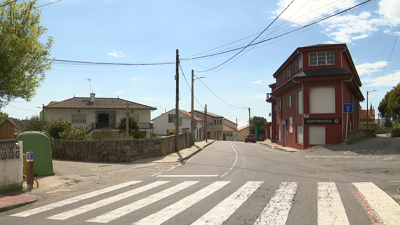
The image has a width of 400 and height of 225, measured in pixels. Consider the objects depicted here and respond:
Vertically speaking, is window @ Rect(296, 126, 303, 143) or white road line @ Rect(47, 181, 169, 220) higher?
window @ Rect(296, 126, 303, 143)

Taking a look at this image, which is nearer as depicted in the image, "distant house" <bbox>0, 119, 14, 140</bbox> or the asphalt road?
the asphalt road

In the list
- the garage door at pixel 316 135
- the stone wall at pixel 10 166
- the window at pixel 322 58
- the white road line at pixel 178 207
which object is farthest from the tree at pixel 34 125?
the white road line at pixel 178 207

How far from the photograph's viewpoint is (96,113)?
43156mm

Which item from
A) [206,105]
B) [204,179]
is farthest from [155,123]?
[204,179]

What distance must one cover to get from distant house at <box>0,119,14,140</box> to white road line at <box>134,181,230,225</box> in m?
6.37

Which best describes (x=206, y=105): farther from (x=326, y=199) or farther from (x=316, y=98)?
(x=326, y=199)

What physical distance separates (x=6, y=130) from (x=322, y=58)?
22724 mm

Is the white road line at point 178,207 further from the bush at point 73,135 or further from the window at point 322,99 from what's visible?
the window at point 322,99

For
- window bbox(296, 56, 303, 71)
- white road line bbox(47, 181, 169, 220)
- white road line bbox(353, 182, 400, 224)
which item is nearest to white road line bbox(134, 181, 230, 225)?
white road line bbox(47, 181, 169, 220)

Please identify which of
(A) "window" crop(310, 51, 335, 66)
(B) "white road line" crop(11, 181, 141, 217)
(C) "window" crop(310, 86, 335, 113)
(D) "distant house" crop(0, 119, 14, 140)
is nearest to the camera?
(B) "white road line" crop(11, 181, 141, 217)

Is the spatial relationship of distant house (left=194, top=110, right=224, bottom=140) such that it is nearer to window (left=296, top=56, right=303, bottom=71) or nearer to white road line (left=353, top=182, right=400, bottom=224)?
window (left=296, top=56, right=303, bottom=71)

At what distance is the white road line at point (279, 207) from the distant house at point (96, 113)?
35.2m

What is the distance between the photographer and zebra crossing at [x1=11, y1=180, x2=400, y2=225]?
601cm

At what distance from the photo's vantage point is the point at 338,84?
79.9ft
